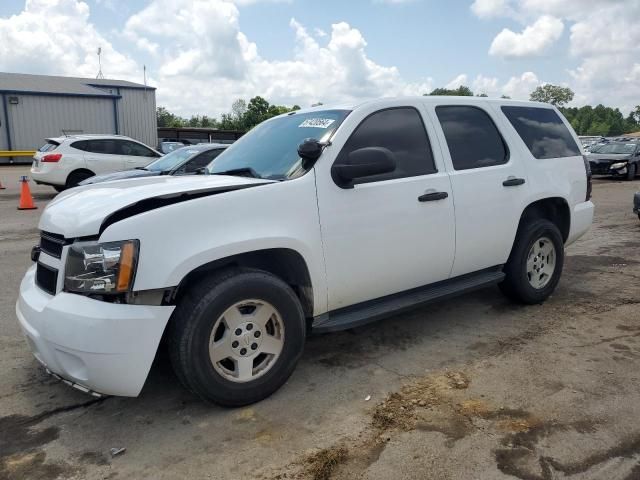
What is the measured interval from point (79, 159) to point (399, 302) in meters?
12.1

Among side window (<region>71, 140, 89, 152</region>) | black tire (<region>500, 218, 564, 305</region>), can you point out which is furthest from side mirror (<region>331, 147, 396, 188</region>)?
side window (<region>71, 140, 89, 152</region>)

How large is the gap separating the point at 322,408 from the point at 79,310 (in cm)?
152

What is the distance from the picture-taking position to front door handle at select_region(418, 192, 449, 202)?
13.1ft

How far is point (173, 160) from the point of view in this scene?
420 inches

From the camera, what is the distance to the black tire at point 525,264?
490 cm

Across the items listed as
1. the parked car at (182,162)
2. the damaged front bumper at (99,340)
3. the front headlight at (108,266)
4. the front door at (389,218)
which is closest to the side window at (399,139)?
the front door at (389,218)

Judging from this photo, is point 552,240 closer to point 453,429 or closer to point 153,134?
point 453,429

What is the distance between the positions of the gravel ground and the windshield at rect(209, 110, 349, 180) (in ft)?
4.75

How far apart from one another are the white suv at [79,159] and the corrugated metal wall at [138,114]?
2147cm

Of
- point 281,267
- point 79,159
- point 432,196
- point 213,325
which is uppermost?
point 79,159

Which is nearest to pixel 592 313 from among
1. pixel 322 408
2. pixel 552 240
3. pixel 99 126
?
pixel 552 240

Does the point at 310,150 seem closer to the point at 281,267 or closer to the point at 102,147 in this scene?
the point at 281,267

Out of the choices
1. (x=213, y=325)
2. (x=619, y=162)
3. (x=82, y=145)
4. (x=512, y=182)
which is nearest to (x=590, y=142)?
(x=619, y=162)

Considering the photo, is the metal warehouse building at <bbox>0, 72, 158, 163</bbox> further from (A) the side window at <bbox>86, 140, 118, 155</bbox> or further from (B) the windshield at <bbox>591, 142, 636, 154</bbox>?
(B) the windshield at <bbox>591, 142, 636, 154</bbox>
